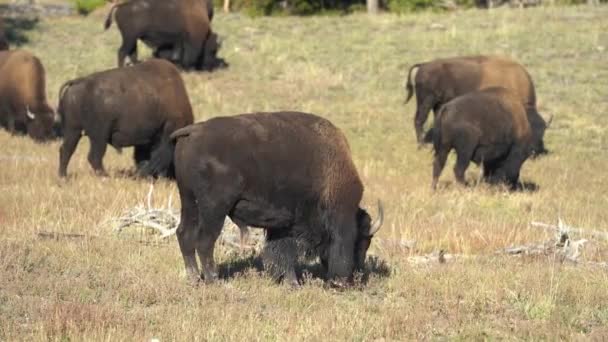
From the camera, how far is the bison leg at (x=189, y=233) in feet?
31.3

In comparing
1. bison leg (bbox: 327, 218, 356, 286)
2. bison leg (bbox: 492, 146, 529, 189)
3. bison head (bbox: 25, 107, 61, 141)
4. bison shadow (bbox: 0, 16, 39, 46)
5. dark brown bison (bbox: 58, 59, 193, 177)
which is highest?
bison leg (bbox: 327, 218, 356, 286)

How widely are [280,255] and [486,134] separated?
8.92m

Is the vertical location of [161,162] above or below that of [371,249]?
below

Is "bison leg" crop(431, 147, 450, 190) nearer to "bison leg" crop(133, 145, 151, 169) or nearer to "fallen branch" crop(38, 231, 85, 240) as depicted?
"bison leg" crop(133, 145, 151, 169)

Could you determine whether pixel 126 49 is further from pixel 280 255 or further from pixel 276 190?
pixel 276 190

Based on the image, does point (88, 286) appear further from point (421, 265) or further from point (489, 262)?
point (489, 262)

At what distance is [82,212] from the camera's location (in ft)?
42.9

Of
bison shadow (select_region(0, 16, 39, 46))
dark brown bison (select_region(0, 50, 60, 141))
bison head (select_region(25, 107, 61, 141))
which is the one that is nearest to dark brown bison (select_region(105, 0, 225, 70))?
dark brown bison (select_region(0, 50, 60, 141))

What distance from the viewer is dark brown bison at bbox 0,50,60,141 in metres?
23.0

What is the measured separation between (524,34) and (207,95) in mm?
12439

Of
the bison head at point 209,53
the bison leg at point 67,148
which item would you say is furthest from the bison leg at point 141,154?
the bison head at point 209,53

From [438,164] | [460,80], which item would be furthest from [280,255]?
[460,80]

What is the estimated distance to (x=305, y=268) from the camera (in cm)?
1073

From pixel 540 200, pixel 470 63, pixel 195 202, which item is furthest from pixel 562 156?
pixel 195 202
